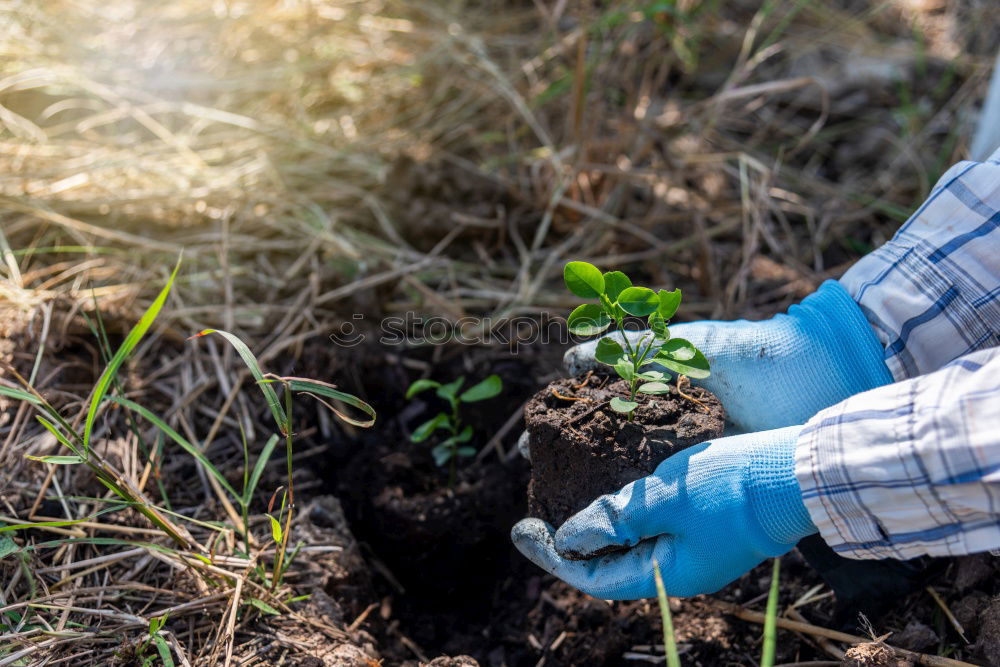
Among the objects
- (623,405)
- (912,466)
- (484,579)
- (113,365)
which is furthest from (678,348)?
(113,365)

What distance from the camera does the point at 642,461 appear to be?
1277 mm

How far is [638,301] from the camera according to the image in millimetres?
1244

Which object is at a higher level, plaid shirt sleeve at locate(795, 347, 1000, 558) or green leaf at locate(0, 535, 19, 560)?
plaid shirt sleeve at locate(795, 347, 1000, 558)

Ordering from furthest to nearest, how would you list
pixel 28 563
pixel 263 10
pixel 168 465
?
pixel 263 10 < pixel 168 465 < pixel 28 563

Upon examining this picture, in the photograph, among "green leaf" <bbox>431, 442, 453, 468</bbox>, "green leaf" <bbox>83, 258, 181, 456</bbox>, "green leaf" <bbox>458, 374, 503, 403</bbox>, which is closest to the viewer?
"green leaf" <bbox>83, 258, 181, 456</bbox>

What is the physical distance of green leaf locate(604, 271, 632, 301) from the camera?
127 cm

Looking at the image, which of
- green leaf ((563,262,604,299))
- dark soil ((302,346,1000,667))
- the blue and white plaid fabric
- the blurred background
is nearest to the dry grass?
the blurred background

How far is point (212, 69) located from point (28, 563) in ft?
7.94

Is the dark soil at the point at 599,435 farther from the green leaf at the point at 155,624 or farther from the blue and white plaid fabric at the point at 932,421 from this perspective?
the green leaf at the point at 155,624

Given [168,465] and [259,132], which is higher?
[259,132]

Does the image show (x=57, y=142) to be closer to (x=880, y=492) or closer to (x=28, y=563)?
(x=28, y=563)

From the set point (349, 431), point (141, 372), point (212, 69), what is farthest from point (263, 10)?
point (349, 431)

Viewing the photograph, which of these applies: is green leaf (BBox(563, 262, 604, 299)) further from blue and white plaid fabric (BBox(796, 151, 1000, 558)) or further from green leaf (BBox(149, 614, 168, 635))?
green leaf (BBox(149, 614, 168, 635))

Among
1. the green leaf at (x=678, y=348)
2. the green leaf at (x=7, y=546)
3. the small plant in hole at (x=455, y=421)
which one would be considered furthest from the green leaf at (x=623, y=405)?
the green leaf at (x=7, y=546)
